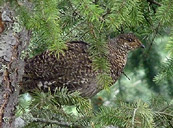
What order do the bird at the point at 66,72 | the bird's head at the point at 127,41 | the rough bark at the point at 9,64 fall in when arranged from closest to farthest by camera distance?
the rough bark at the point at 9,64
the bird at the point at 66,72
the bird's head at the point at 127,41

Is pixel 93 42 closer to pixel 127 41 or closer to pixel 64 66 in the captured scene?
pixel 64 66

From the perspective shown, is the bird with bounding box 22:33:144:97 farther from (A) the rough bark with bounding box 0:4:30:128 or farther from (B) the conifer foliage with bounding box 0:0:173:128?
(A) the rough bark with bounding box 0:4:30:128

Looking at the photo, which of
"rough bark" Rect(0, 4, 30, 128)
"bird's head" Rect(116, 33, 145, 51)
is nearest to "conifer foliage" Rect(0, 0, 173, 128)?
"rough bark" Rect(0, 4, 30, 128)

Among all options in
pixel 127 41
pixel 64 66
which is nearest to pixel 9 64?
pixel 64 66

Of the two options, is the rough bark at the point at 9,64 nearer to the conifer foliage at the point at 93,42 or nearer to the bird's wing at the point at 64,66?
the conifer foliage at the point at 93,42

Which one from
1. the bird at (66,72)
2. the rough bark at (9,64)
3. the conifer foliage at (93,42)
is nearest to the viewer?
the conifer foliage at (93,42)

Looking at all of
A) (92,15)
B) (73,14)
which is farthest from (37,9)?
(73,14)

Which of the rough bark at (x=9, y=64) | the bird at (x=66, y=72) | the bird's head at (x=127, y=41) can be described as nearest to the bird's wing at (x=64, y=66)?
the bird at (x=66, y=72)
